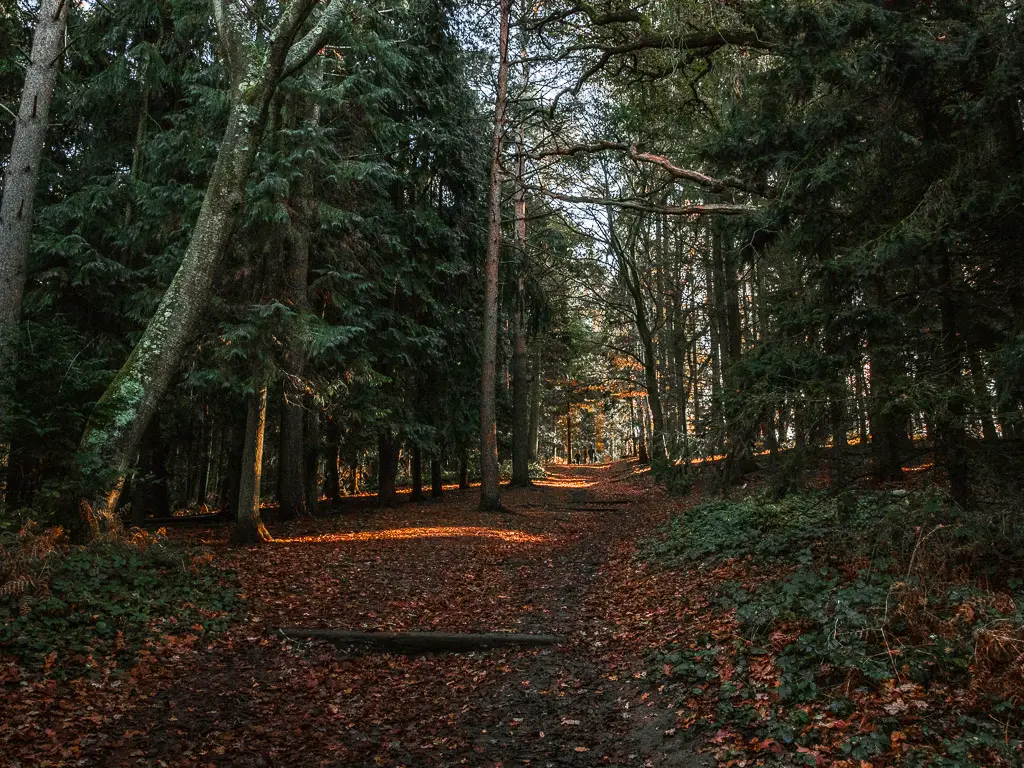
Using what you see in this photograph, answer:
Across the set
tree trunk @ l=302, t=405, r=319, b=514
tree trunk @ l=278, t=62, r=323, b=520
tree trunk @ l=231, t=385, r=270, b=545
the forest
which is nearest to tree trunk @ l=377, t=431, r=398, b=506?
the forest

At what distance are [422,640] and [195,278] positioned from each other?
5.69 metres

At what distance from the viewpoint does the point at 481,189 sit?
18.7 m

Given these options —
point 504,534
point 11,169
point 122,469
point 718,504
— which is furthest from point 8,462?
point 718,504

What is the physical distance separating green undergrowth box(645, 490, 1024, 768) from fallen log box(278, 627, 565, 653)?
5.71ft

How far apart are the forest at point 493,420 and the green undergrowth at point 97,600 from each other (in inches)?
1.7

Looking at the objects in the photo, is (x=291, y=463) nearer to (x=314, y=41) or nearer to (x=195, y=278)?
(x=195, y=278)

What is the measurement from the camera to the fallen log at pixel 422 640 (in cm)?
686

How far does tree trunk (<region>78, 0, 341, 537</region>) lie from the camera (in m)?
7.97

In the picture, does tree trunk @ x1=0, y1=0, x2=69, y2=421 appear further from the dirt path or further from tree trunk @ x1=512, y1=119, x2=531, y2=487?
tree trunk @ x1=512, y1=119, x2=531, y2=487

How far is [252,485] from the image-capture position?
446 inches

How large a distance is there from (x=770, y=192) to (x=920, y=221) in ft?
8.30

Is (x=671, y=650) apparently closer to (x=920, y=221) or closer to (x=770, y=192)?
(x=920, y=221)

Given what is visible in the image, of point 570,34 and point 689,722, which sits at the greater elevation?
point 570,34

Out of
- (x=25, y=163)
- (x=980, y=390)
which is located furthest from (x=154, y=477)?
(x=980, y=390)
